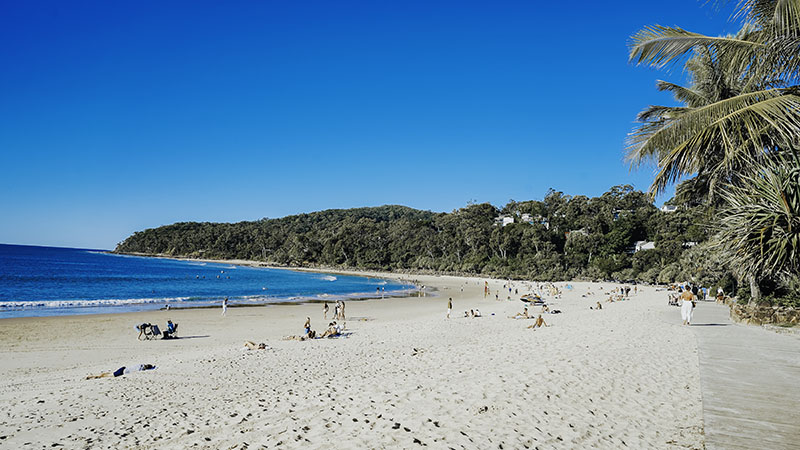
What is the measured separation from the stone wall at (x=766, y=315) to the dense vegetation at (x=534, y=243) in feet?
39.1

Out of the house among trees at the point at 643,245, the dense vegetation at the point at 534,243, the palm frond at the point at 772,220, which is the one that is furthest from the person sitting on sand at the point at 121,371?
the house among trees at the point at 643,245

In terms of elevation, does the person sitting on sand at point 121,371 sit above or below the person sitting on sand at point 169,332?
above

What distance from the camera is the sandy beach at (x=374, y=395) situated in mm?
5184

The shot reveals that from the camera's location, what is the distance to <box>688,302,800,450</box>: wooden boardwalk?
4.63 metres

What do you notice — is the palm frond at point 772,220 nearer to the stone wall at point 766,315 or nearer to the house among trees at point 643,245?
the stone wall at point 766,315

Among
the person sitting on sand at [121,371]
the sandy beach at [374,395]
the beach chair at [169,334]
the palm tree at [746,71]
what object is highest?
the palm tree at [746,71]

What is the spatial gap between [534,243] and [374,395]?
222 ft

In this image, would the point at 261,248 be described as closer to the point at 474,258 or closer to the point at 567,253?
the point at 474,258

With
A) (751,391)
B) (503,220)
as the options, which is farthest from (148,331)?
(503,220)

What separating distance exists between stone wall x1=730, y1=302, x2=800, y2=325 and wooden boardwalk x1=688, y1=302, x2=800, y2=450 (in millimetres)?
1435

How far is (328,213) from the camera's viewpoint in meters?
183

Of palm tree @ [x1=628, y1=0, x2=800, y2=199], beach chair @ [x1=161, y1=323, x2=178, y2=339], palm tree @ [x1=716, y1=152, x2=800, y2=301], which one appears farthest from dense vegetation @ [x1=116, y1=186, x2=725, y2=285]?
beach chair @ [x1=161, y1=323, x2=178, y2=339]

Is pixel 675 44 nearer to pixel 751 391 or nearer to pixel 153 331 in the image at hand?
pixel 751 391

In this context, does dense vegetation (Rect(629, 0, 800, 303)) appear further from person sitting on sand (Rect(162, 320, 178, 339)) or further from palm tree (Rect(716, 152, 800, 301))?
person sitting on sand (Rect(162, 320, 178, 339))
